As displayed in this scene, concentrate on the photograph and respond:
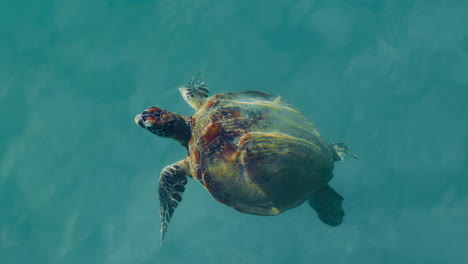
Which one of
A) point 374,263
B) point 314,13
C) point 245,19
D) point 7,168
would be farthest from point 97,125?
point 374,263

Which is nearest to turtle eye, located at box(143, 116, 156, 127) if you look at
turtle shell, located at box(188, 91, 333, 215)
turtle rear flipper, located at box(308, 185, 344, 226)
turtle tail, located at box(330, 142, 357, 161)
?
turtle shell, located at box(188, 91, 333, 215)

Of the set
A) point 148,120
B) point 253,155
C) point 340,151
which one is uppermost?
point 340,151

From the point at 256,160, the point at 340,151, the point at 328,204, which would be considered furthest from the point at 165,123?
the point at 340,151

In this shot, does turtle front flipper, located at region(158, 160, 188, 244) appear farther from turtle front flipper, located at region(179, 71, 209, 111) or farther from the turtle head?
turtle front flipper, located at region(179, 71, 209, 111)

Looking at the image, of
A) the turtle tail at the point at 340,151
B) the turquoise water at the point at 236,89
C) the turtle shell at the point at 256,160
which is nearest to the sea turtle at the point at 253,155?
the turtle shell at the point at 256,160

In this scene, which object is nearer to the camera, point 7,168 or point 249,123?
point 249,123

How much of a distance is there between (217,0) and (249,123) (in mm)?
5092

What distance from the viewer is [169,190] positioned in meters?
5.28

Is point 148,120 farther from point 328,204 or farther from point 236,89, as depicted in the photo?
point 328,204

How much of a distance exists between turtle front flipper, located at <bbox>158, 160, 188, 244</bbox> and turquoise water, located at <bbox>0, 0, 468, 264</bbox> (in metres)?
1.23

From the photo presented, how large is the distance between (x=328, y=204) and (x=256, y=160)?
63.5 inches

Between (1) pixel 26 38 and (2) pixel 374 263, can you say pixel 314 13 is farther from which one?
(1) pixel 26 38

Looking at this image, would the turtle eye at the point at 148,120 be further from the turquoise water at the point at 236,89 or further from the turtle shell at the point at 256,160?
the turquoise water at the point at 236,89

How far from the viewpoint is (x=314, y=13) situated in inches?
299
